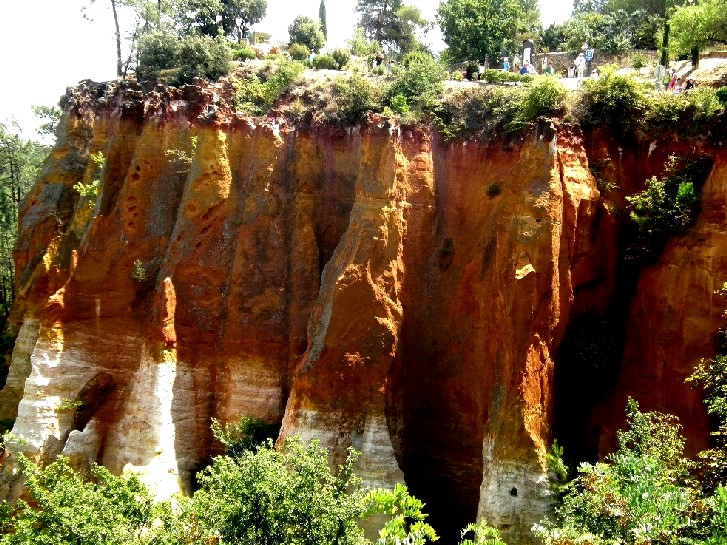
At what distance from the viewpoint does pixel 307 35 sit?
4128cm

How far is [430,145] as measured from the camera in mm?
19125

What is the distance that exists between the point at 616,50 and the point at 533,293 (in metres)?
22.0

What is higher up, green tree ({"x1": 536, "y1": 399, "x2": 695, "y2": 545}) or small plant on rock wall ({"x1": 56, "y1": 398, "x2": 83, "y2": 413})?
green tree ({"x1": 536, "y1": 399, "x2": 695, "y2": 545})

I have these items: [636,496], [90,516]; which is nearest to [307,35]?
[90,516]

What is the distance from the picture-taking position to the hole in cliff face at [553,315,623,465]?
16.3 metres

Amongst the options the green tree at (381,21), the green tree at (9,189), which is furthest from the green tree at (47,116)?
the green tree at (381,21)

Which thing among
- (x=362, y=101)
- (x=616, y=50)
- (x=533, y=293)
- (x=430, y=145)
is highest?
(x=616, y=50)

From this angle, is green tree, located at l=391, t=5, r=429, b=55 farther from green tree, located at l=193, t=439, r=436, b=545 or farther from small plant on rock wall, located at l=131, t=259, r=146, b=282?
green tree, located at l=193, t=439, r=436, b=545

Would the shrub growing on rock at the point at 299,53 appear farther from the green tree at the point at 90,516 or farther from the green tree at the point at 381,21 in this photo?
the green tree at the point at 90,516

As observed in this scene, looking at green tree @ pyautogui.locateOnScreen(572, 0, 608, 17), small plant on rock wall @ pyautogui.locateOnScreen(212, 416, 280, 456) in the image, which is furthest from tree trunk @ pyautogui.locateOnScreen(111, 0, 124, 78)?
green tree @ pyautogui.locateOnScreen(572, 0, 608, 17)

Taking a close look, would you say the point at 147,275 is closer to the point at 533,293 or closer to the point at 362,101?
the point at 362,101

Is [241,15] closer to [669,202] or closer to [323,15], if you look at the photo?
[323,15]

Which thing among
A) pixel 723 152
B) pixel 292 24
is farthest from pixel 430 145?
pixel 292 24

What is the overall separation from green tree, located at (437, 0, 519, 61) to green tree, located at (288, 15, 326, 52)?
30.6ft
